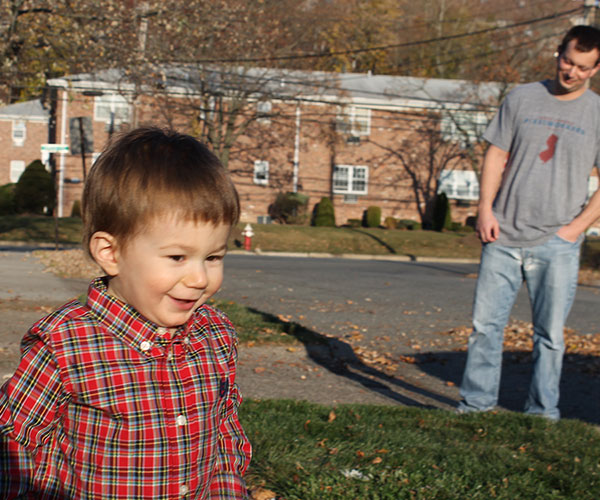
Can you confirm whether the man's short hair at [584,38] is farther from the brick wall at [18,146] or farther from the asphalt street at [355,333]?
the brick wall at [18,146]

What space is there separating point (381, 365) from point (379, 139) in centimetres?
3185

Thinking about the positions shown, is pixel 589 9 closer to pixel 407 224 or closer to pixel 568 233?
pixel 568 233

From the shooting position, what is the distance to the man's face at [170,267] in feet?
6.09

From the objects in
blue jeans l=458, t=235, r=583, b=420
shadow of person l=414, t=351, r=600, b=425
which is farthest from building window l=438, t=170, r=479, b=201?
blue jeans l=458, t=235, r=583, b=420

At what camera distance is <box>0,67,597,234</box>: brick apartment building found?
34.6 meters

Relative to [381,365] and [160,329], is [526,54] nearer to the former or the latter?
[381,365]

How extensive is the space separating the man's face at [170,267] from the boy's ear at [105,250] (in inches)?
0.7

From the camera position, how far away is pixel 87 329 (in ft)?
6.18

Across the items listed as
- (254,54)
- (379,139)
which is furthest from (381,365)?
(379,139)

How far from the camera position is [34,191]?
32.5 m

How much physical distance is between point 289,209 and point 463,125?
10679 millimetres

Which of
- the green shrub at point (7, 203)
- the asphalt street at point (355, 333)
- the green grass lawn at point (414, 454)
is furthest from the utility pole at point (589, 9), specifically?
the green shrub at point (7, 203)

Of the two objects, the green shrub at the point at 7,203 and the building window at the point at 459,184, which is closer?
the green shrub at the point at 7,203

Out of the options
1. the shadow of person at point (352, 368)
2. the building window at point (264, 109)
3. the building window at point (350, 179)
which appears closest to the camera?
the shadow of person at point (352, 368)
